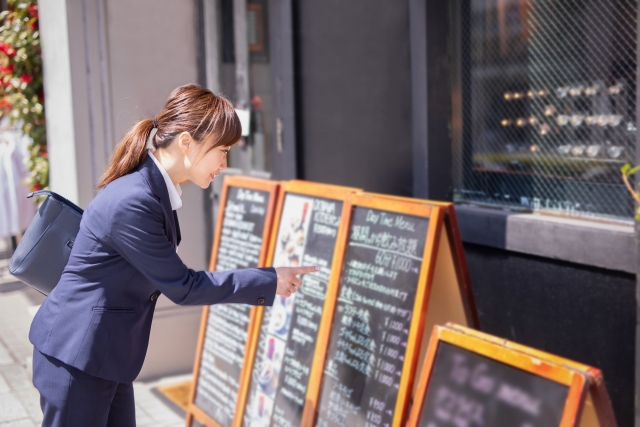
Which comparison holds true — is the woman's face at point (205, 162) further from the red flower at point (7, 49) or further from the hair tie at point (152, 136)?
the red flower at point (7, 49)

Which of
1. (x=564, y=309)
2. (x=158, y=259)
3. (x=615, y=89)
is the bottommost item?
(x=564, y=309)

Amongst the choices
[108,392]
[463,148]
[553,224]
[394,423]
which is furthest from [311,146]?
[108,392]

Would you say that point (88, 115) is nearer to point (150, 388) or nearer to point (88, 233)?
point (150, 388)

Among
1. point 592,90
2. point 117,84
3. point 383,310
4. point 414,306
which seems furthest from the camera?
point 117,84

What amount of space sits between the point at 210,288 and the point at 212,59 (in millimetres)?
3335

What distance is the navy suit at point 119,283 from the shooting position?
222cm

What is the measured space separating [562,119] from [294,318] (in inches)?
74.0

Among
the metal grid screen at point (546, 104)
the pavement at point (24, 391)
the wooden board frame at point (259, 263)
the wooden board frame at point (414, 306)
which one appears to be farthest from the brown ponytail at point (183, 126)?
the pavement at point (24, 391)

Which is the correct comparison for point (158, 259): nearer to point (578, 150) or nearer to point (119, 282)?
point (119, 282)

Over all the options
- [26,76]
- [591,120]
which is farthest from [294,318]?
[26,76]

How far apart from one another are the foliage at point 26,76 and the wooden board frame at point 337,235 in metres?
3.64

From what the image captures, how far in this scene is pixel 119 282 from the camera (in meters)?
2.31

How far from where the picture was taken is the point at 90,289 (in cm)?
230

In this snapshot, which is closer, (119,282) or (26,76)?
(119,282)
